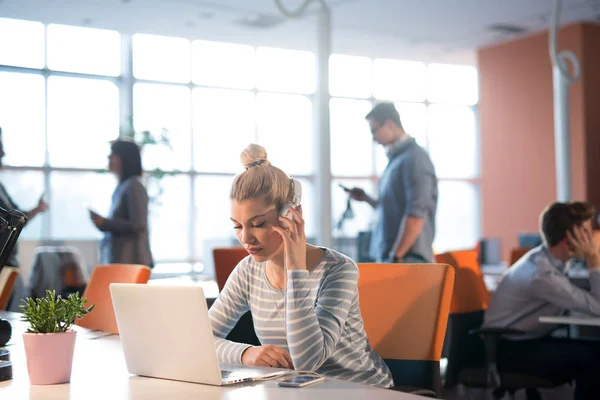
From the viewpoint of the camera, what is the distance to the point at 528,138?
10.1 metres

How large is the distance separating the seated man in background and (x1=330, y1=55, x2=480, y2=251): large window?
765cm

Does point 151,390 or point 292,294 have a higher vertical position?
point 292,294

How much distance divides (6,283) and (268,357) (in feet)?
7.05

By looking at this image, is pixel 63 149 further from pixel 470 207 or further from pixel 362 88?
pixel 470 207

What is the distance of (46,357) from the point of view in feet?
5.11

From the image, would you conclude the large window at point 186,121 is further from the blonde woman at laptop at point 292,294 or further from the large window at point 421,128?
the blonde woman at laptop at point 292,294

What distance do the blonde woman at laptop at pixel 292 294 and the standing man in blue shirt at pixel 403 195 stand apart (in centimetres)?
198

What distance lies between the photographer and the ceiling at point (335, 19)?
850 cm

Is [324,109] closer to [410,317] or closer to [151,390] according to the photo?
[410,317]

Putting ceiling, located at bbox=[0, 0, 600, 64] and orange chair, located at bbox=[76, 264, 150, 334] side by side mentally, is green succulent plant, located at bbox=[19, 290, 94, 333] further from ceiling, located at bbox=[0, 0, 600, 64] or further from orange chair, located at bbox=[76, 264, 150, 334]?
ceiling, located at bbox=[0, 0, 600, 64]

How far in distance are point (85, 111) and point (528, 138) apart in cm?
542

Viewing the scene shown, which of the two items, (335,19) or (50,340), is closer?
(50,340)

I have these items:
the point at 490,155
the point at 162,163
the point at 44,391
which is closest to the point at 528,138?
the point at 490,155

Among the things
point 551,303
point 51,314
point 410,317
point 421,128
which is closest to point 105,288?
point 410,317
